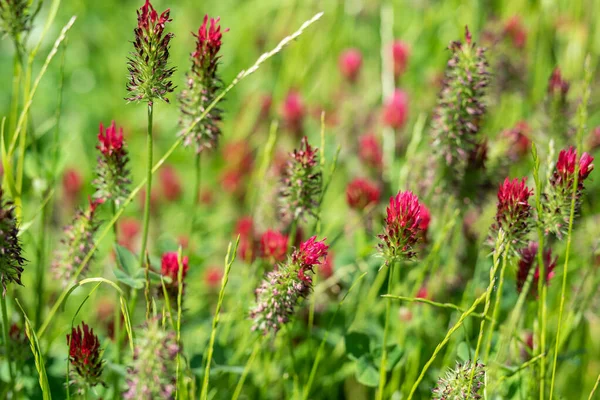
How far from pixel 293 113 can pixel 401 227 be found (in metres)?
1.71

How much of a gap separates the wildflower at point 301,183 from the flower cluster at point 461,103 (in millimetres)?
375

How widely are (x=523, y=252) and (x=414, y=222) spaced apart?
421 millimetres

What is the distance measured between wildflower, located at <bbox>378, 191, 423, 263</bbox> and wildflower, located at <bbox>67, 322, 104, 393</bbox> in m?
0.57

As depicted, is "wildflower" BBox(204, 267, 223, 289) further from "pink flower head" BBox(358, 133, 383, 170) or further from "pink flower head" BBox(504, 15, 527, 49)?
"pink flower head" BBox(504, 15, 527, 49)

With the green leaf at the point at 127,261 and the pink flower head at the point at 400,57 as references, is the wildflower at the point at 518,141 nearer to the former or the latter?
the pink flower head at the point at 400,57

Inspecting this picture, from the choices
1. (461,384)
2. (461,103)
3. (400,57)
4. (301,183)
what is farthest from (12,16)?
(400,57)

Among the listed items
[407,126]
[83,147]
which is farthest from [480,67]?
[83,147]

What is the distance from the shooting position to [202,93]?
146 cm

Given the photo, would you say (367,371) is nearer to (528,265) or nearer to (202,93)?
(528,265)

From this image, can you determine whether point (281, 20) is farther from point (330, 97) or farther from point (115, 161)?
point (115, 161)

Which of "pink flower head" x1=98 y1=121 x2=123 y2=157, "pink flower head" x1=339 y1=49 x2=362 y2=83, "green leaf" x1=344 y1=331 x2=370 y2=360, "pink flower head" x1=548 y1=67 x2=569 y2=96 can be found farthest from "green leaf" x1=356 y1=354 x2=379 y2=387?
"pink flower head" x1=339 y1=49 x2=362 y2=83

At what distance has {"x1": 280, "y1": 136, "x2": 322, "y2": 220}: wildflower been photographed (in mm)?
1490

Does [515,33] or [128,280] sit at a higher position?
[515,33]

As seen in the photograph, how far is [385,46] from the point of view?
2.97 meters
